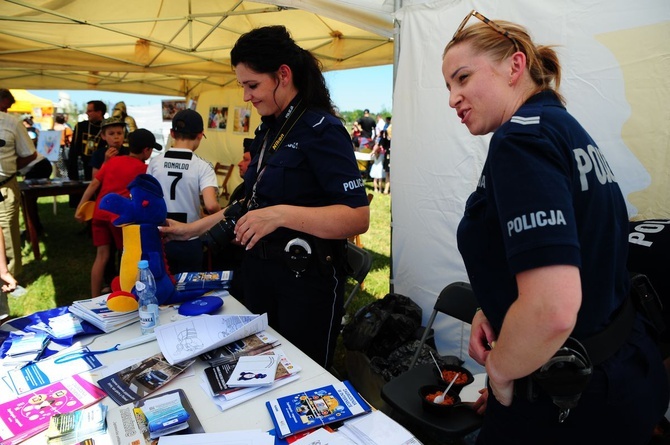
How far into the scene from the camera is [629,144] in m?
1.96

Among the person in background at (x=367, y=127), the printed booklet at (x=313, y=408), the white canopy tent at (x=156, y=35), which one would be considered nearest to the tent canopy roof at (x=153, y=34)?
the white canopy tent at (x=156, y=35)

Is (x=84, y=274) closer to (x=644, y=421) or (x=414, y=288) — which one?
(x=414, y=288)

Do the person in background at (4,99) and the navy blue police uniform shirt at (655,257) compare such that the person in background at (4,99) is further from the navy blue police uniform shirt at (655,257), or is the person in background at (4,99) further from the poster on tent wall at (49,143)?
the navy blue police uniform shirt at (655,257)

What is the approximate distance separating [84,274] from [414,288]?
359 centimetres

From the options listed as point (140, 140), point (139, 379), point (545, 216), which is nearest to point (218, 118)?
point (140, 140)

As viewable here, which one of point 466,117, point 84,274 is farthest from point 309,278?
point 84,274

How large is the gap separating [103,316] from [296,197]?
841mm

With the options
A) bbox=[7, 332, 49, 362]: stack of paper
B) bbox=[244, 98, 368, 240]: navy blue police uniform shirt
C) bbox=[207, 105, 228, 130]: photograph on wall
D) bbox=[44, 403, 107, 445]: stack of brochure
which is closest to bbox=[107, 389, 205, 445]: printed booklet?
Result: bbox=[44, 403, 107, 445]: stack of brochure

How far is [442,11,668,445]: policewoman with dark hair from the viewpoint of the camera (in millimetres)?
729

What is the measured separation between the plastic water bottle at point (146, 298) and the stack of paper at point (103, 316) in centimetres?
9

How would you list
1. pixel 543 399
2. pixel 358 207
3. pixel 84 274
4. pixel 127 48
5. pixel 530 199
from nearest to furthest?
pixel 530 199
pixel 543 399
pixel 358 207
pixel 84 274
pixel 127 48

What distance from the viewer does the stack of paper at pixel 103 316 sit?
5.11ft

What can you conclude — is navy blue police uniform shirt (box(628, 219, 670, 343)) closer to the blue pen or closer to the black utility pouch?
the black utility pouch

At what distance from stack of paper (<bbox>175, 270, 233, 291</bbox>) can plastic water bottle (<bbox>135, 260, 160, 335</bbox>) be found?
0.66 feet
